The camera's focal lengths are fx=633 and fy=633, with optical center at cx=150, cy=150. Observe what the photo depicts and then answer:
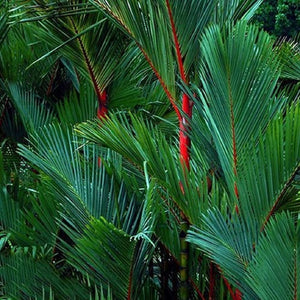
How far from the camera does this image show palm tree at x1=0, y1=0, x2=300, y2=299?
4.52ft

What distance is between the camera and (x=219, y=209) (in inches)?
59.4

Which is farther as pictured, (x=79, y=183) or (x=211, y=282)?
(x=79, y=183)

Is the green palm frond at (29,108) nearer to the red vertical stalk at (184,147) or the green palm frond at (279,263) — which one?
the red vertical stalk at (184,147)

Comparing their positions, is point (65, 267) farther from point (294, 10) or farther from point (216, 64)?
point (294, 10)

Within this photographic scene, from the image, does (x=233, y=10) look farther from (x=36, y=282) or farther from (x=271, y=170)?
(x=36, y=282)

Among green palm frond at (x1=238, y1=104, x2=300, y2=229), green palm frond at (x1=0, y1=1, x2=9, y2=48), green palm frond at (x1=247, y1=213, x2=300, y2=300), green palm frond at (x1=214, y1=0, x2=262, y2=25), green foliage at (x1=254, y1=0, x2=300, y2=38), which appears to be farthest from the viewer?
green foliage at (x1=254, y1=0, x2=300, y2=38)

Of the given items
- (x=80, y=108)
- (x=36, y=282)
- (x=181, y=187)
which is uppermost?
(x=80, y=108)

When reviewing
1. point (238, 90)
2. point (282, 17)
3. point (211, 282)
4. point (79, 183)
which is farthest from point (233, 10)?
point (282, 17)

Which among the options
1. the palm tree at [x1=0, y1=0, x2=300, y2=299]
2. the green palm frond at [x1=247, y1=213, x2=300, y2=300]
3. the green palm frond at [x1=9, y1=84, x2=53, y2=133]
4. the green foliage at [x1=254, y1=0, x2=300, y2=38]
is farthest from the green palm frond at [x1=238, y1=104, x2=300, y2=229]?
the green foliage at [x1=254, y1=0, x2=300, y2=38]

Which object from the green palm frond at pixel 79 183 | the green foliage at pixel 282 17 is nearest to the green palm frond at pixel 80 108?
the green palm frond at pixel 79 183

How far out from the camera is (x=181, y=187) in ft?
5.09

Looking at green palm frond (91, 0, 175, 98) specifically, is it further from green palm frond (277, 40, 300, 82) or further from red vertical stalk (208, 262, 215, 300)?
green palm frond (277, 40, 300, 82)

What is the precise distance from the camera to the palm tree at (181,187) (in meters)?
1.38

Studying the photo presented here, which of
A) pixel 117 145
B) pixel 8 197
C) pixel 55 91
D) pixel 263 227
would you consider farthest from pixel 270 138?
pixel 55 91
